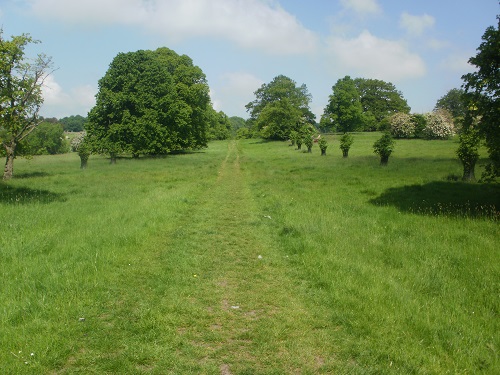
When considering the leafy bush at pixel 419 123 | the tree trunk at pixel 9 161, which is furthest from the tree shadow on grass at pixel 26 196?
the leafy bush at pixel 419 123

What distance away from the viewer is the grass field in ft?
14.8

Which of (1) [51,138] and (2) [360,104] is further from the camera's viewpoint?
(1) [51,138]

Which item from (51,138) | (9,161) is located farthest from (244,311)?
(51,138)

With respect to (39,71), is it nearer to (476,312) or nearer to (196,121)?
(196,121)

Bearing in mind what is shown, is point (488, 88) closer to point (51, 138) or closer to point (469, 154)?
point (469, 154)

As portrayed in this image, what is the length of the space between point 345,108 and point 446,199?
223 feet

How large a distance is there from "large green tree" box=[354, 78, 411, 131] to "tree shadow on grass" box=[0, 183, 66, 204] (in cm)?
8670

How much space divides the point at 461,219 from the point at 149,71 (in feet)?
121

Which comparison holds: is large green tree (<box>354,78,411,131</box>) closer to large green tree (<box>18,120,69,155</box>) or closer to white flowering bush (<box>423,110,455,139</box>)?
white flowering bush (<box>423,110,455,139</box>)

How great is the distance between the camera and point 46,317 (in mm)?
5461

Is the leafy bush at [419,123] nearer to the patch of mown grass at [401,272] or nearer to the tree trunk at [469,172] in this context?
the tree trunk at [469,172]

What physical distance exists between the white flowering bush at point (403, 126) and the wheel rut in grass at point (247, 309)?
197ft

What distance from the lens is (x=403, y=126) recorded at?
63125 millimetres

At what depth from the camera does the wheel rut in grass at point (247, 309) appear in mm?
4551
